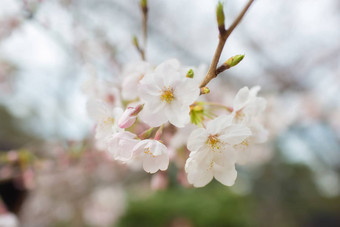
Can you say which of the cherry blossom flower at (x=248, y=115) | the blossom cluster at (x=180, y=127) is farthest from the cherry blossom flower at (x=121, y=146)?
the cherry blossom flower at (x=248, y=115)

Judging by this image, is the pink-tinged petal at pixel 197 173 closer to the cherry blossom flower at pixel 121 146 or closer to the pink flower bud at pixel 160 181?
the cherry blossom flower at pixel 121 146

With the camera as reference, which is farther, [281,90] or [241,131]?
[281,90]

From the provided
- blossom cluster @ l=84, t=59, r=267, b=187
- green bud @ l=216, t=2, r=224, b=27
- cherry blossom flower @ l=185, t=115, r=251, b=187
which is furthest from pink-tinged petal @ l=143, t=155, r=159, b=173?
green bud @ l=216, t=2, r=224, b=27

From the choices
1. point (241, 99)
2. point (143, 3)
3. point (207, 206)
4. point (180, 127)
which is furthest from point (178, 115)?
point (207, 206)

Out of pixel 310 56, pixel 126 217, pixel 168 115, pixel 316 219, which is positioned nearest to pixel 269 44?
pixel 310 56

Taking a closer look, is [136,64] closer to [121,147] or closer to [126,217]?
[121,147]

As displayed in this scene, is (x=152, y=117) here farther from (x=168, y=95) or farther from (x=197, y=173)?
(x=197, y=173)
